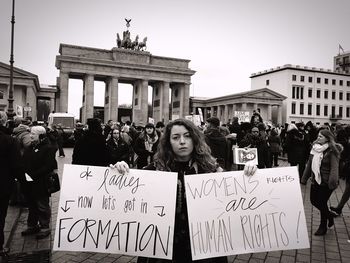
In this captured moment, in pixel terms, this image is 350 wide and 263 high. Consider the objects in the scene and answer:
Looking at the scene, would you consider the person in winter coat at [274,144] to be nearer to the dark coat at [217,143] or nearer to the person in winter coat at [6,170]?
the dark coat at [217,143]

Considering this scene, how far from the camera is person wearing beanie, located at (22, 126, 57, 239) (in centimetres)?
539

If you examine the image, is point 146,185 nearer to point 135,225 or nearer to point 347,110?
point 135,225

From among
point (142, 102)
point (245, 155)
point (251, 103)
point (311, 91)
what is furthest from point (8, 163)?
point (311, 91)

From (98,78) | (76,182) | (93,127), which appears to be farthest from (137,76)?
(76,182)

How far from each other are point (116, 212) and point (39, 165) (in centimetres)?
345

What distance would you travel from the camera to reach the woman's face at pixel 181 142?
2.53 meters

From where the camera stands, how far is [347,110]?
82375 mm

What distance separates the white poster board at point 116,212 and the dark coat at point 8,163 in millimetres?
2369

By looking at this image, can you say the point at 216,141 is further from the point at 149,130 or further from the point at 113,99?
the point at 113,99

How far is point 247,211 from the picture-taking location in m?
2.53

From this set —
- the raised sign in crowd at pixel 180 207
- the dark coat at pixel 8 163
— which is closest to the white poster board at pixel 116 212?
the raised sign in crowd at pixel 180 207

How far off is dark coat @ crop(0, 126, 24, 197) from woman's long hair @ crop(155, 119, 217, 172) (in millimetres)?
2833

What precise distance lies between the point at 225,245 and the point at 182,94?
6134cm

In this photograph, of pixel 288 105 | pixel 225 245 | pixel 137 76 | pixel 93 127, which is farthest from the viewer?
pixel 288 105
